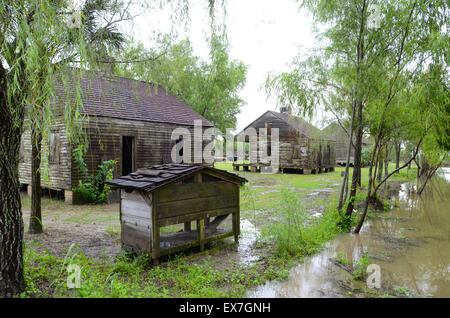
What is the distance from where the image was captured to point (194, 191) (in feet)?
18.2

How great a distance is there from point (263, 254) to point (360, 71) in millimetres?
5021

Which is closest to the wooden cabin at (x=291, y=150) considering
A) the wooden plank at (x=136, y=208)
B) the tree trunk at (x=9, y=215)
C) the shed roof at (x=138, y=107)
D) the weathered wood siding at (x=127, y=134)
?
the shed roof at (x=138, y=107)

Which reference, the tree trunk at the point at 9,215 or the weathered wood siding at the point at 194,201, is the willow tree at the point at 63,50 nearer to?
the tree trunk at the point at 9,215

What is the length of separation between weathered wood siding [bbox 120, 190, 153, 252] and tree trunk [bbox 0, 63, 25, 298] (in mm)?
1779

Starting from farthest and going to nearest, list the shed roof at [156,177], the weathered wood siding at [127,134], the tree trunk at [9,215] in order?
1. the weathered wood siding at [127,134]
2. the shed roof at [156,177]
3. the tree trunk at [9,215]

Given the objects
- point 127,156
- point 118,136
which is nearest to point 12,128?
point 118,136

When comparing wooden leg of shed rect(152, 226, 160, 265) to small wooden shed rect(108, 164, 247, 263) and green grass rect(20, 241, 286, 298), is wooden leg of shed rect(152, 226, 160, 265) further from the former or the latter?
green grass rect(20, 241, 286, 298)

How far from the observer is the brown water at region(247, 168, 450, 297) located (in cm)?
431

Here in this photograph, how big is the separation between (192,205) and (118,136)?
26.7ft

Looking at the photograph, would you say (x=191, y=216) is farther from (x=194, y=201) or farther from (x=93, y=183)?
(x=93, y=183)

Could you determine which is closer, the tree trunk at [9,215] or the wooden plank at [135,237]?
the tree trunk at [9,215]

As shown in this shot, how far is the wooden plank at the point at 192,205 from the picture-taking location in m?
5.04

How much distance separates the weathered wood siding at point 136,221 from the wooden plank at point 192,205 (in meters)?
0.23
